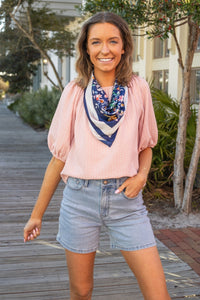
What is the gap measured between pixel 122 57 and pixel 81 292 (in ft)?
3.83

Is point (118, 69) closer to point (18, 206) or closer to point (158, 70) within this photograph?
point (18, 206)

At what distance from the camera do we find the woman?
1826 mm

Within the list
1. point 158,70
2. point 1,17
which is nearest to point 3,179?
point 158,70

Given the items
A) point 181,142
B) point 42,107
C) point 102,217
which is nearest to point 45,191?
point 102,217

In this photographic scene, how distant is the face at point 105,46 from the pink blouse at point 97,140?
122 millimetres

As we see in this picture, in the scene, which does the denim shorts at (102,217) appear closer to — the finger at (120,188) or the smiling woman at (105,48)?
the finger at (120,188)

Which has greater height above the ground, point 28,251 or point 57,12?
point 57,12

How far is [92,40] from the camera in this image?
76.1 inches

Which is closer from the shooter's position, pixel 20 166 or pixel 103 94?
pixel 103 94

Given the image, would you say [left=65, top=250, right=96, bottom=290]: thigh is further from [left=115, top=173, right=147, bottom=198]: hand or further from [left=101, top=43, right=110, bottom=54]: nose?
[left=101, top=43, right=110, bottom=54]: nose

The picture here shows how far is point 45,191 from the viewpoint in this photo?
1996mm

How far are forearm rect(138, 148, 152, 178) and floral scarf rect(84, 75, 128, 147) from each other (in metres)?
0.23

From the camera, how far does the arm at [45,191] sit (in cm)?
199

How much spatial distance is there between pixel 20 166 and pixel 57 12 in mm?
7525
